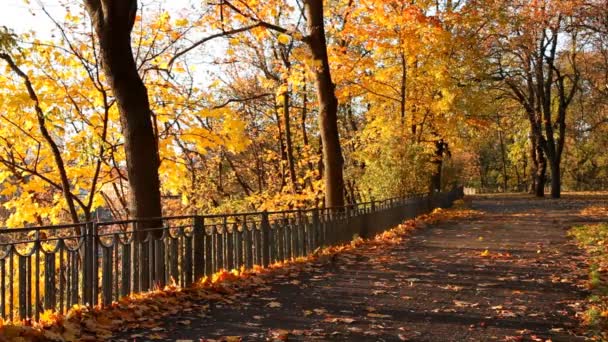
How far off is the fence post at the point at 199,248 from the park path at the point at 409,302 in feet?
3.14

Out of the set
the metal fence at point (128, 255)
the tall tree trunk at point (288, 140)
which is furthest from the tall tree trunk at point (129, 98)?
the tall tree trunk at point (288, 140)

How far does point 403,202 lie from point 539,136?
83.6 feet

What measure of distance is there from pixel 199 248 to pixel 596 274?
21.0 feet

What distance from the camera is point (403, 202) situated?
71.9 ft

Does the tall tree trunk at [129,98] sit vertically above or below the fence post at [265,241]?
above

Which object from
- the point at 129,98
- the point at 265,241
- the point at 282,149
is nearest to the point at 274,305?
the point at 265,241

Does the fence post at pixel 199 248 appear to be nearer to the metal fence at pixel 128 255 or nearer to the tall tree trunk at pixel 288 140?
the metal fence at pixel 128 255

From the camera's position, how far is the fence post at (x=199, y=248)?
9.08 m

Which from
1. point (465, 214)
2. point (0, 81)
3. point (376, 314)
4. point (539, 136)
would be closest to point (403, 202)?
point (465, 214)

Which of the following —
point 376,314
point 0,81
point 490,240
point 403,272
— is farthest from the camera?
point 490,240

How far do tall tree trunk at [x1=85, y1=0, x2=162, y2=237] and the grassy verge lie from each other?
5.84 metres

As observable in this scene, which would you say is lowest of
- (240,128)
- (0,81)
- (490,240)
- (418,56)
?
(490,240)

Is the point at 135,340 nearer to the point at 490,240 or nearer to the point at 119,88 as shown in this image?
the point at 119,88

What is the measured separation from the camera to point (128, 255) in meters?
7.69
